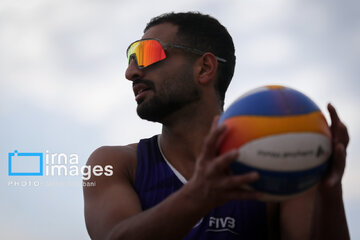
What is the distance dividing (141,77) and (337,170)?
2773 millimetres

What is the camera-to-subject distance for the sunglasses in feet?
17.0

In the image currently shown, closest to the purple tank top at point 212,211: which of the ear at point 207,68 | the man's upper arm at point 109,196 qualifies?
the man's upper arm at point 109,196

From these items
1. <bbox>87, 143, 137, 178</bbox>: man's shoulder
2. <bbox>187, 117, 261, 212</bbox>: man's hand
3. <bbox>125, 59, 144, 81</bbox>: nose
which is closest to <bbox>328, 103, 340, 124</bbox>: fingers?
<bbox>187, 117, 261, 212</bbox>: man's hand

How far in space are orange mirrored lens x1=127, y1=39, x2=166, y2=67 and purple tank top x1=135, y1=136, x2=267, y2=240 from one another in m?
1.21

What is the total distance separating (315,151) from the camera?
9.47 ft

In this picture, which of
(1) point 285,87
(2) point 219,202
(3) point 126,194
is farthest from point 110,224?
(1) point 285,87

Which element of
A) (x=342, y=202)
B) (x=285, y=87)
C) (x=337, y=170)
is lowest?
(x=342, y=202)

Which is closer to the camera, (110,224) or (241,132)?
(241,132)

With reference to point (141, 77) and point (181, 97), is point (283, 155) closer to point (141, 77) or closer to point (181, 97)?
point (181, 97)

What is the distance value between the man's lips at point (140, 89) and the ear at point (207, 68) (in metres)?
0.68

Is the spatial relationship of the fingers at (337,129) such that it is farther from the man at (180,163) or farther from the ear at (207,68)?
the ear at (207,68)

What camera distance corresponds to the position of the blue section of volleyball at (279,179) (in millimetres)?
2828

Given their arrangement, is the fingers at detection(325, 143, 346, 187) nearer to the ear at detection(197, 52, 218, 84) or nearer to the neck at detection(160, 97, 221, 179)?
the neck at detection(160, 97, 221, 179)

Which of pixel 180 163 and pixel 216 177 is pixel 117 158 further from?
pixel 216 177
